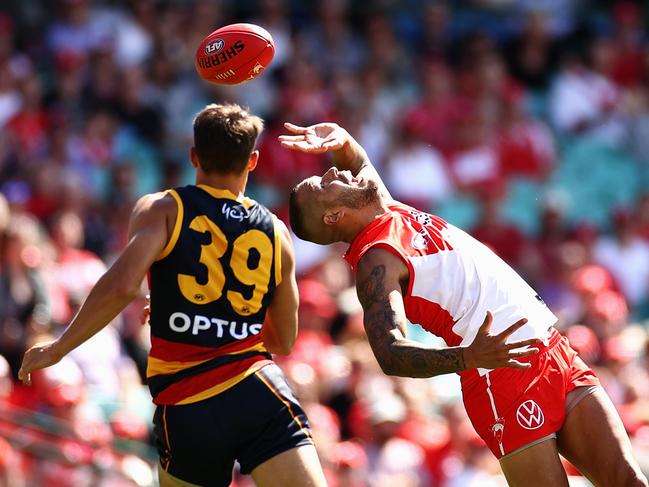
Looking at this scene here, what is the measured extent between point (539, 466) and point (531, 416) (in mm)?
227

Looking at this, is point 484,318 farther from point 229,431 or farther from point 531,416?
point 229,431

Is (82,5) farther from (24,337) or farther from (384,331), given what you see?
(384,331)

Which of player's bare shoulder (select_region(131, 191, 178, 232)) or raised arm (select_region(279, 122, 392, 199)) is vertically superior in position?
raised arm (select_region(279, 122, 392, 199))

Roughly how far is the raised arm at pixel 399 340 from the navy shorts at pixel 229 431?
2.52 ft

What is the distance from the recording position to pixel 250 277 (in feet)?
18.8

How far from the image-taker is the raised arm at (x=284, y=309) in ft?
19.4

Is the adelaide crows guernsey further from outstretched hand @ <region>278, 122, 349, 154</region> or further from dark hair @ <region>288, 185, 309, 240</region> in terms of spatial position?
outstretched hand @ <region>278, 122, 349, 154</region>

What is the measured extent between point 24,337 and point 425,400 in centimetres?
380

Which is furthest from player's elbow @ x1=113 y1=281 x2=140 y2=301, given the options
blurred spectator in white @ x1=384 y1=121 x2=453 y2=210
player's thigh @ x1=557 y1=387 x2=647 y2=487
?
blurred spectator in white @ x1=384 y1=121 x2=453 y2=210

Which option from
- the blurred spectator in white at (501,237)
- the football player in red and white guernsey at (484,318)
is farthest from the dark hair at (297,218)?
the blurred spectator in white at (501,237)

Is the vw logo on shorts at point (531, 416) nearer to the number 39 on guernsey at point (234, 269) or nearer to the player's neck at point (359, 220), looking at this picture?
the player's neck at point (359, 220)

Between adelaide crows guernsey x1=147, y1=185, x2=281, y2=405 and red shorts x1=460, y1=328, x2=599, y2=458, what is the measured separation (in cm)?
109

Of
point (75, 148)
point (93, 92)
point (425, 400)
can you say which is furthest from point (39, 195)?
point (425, 400)

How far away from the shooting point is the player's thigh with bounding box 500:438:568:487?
534cm
